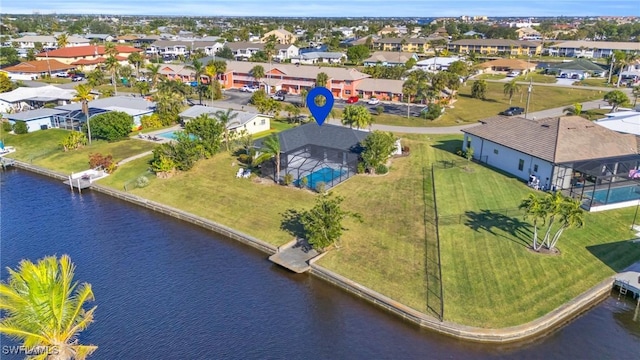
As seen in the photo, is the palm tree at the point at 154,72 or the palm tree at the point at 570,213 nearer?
the palm tree at the point at 570,213

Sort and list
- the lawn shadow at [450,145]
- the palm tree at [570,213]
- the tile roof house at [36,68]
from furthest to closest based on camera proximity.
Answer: the tile roof house at [36,68] → the lawn shadow at [450,145] → the palm tree at [570,213]

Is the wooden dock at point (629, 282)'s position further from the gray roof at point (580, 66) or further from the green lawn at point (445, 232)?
the gray roof at point (580, 66)

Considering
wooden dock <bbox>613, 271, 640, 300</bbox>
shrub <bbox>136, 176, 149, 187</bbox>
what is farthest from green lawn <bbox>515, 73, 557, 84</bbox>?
shrub <bbox>136, 176, 149, 187</bbox>

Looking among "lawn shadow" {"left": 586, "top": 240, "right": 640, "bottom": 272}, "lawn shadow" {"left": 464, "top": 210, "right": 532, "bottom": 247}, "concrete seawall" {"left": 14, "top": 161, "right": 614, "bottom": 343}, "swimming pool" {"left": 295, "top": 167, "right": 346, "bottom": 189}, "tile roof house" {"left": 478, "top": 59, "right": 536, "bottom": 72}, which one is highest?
"tile roof house" {"left": 478, "top": 59, "right": 536, "bottom": 72}

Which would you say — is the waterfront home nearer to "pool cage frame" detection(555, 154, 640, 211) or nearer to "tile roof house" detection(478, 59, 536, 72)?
"pool cage frame" detection(555, 154, 640, 211)

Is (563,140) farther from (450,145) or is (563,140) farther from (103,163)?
(103,163)

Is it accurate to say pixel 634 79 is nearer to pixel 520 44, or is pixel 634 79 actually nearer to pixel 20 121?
pixel 520 44

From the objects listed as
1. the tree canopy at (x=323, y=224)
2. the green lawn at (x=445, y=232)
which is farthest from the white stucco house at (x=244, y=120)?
the tree canopy at (x=323, y=224)

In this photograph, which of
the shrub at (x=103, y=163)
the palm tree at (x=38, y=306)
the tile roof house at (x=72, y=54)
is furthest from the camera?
the tile roof house at (x=72, y=54)
